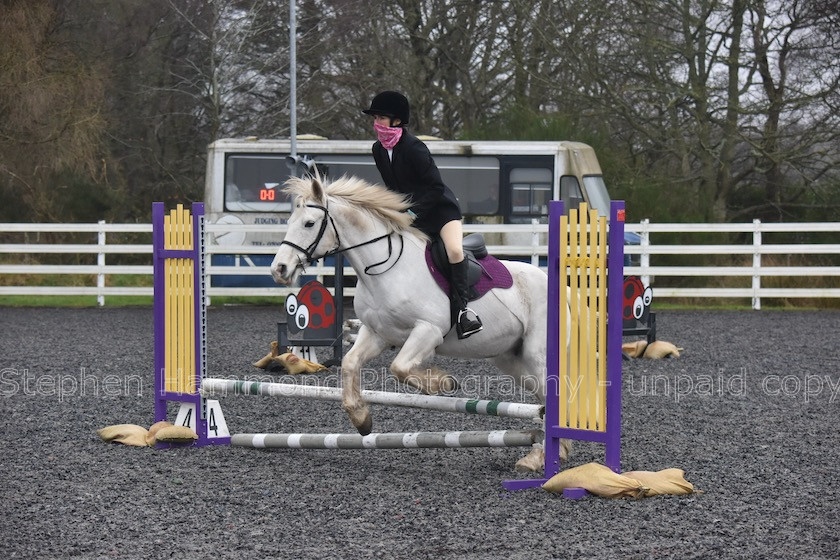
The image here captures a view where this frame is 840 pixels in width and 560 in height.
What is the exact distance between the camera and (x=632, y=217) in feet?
69.1

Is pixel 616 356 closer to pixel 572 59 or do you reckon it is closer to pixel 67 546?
pixel 67 546

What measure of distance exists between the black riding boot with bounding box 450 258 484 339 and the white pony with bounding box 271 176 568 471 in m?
0.07

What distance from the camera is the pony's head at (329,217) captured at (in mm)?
5582

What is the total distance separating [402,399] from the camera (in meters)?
6.06

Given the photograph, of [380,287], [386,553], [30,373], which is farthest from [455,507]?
[30,373]

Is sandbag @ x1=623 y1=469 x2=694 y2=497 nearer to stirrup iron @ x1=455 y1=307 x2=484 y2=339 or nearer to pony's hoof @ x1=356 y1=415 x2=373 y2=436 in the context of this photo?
stirrup iron @ x1=455 y1=307 x2=484 y2=339

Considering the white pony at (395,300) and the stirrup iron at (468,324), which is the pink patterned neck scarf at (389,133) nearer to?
the white pony at (395,300)

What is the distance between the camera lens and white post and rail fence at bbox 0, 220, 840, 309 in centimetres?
1786

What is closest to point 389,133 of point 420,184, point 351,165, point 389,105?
point 389,105

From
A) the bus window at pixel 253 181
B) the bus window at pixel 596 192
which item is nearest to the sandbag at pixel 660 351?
the bus window at pixel 596 192

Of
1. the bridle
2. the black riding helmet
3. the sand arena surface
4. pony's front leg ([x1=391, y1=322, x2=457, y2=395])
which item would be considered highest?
the black riding helmet

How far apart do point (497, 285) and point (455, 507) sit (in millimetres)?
1656

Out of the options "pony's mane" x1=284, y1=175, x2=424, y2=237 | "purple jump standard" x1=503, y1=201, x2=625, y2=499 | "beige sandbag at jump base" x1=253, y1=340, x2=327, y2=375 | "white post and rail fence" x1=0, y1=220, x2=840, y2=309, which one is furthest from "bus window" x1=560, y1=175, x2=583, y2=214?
"purple jump standard" x1=503, y1=201, x2=625, y2=499

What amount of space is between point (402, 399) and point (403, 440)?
0.38 m
